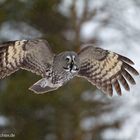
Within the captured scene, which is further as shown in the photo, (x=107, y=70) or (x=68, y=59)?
(x=107, y=70)

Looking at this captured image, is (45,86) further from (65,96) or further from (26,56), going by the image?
(65,96)

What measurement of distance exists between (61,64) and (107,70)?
3.98ft

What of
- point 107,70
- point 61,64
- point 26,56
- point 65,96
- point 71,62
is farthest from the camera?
point 65,96

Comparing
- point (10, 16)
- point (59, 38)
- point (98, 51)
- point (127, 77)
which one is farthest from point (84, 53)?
point (59, 38)

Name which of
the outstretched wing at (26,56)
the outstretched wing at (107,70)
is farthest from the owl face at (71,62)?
the outstretched wing at (107,70)

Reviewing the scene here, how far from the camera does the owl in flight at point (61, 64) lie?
24.3 ft

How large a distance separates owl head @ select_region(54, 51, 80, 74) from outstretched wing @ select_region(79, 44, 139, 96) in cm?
54

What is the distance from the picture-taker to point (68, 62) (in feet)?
23.9

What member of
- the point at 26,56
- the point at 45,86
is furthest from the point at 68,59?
the point at 26,56

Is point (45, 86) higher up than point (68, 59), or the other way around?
point (68, 59)

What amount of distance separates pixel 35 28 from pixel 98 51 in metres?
6.26

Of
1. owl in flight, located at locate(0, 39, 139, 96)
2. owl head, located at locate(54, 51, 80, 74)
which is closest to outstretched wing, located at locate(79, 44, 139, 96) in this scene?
owl in flight, located at locate(0, 39, 139, 96)

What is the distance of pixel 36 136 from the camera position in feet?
49.1

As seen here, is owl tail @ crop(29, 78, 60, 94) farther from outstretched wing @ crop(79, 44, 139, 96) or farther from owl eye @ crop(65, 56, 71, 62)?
outstretched wing @ crop(79, 44, 139, 96)
